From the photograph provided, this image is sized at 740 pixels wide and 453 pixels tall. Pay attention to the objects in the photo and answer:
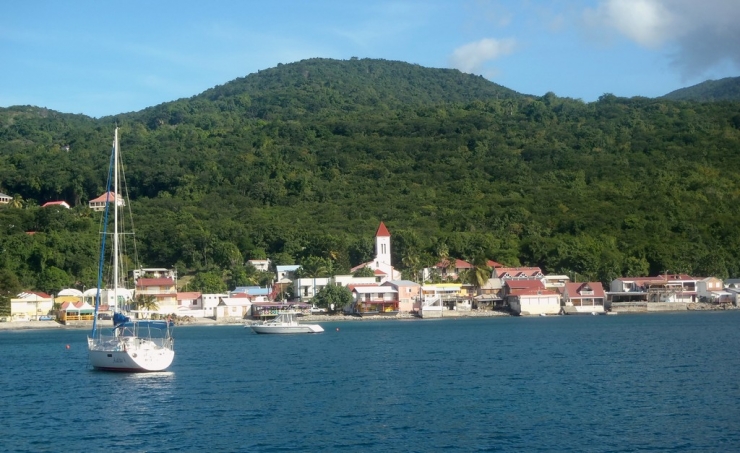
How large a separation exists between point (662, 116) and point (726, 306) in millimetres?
63262

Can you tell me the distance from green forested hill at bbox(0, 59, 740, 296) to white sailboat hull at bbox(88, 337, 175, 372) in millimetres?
50873

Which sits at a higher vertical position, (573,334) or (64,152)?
(64,152)

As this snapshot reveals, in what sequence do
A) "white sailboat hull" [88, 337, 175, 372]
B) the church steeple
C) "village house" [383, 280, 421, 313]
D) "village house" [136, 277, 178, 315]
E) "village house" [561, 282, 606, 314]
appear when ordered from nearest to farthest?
"white sailboat hull" [88, 337, 175, 372] → "village house" [136, 277, 178, 315] → "village house" [383, 280, 421, 313] → "village house" [561, 282, 606, 314] → the church steeple

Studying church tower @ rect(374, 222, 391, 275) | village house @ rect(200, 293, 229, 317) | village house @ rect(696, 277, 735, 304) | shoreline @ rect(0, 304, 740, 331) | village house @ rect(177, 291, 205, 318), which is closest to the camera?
shoreline @ rect(0, 304, 740, 331)

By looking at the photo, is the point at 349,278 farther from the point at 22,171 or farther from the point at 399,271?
the point at 22,171

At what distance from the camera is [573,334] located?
183 ft

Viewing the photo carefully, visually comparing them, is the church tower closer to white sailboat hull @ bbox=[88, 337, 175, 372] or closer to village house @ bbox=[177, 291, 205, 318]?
village house @ bbox=[177, 291, 205, 318]

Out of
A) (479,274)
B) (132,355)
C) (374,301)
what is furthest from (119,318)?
(479,274)

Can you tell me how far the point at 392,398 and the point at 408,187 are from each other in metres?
92.2

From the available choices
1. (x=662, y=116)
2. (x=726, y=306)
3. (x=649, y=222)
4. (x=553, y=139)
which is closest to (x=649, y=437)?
(x=726, y=306)

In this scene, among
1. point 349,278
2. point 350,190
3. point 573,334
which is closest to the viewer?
point 573,334

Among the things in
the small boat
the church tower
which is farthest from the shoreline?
the small boat

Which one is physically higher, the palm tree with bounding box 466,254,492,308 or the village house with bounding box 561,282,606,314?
the palm tree with bounding box 466,254,492,308

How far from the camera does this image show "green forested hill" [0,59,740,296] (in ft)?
306
